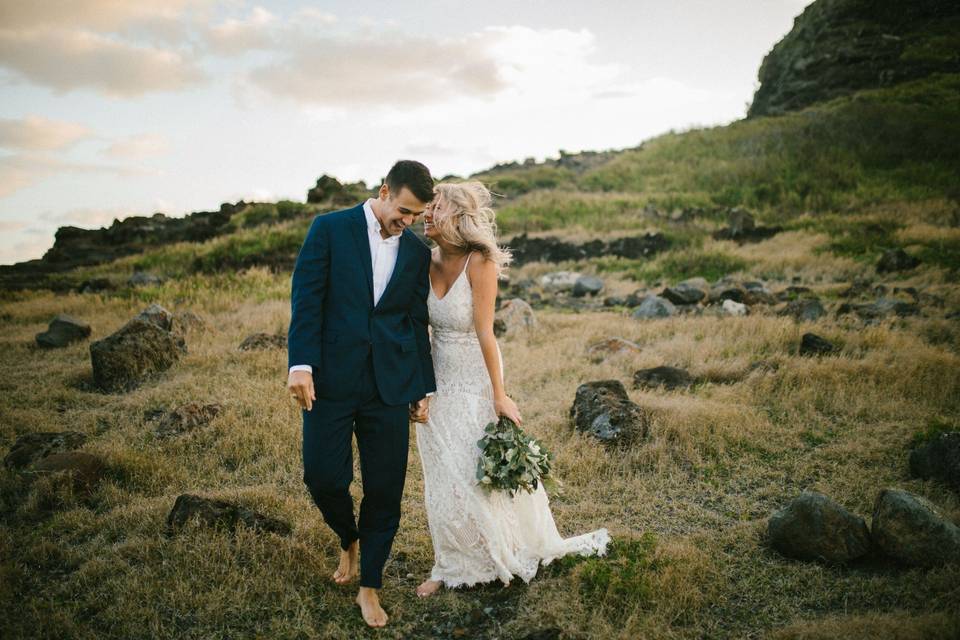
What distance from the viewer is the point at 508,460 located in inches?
149

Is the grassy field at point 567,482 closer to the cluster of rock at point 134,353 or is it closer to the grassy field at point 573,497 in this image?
the grassy field at point 573,497

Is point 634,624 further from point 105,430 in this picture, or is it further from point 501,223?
point 501,223

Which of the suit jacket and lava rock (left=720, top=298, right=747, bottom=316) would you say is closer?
the suit jacket

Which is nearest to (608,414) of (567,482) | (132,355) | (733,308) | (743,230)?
(567,482)

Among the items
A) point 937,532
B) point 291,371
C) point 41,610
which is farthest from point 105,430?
point 937,532

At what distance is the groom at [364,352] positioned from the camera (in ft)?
11.2

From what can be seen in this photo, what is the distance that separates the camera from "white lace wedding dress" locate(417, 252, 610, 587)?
3.92m

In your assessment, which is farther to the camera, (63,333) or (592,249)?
(592,249)

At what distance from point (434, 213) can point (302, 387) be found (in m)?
1.42

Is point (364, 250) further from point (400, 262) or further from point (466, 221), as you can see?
point (466, 221)

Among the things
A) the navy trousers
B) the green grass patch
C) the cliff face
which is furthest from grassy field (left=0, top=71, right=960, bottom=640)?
the cliff face

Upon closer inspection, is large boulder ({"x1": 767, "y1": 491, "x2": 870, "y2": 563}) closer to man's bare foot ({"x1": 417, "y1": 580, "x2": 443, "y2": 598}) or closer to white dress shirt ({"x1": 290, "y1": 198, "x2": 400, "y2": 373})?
man's bare foot ({"x1": 417, "y1": 580, "x2": 443, "y2": 598})

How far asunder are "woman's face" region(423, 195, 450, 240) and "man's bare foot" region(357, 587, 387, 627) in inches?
92.5

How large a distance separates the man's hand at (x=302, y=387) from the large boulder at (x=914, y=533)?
4032 millimetres
